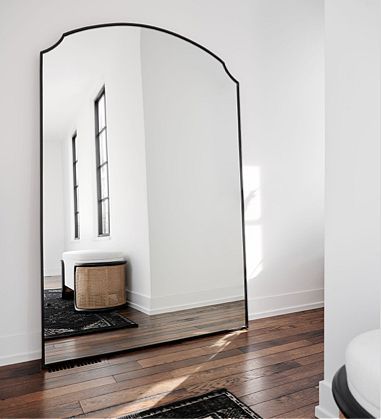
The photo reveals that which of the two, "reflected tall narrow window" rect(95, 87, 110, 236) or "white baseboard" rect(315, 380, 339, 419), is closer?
"white baseboard" rect(315, 380, 339, 419)

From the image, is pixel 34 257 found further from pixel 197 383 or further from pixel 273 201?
pixel 273 201

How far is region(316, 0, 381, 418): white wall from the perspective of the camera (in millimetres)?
1396

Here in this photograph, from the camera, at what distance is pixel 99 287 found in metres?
2.46

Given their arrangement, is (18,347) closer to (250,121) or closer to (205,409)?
(205,409)

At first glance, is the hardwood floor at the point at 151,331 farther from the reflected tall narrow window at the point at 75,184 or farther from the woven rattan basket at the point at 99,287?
the reflected tall narrow window at the point at 75,184

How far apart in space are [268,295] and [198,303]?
0.68 metres

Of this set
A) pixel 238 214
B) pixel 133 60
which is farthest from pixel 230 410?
pixel 133 60

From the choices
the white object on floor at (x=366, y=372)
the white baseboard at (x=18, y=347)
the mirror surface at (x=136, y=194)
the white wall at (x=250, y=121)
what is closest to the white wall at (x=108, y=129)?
the mirror surface at (x=136, y=194)

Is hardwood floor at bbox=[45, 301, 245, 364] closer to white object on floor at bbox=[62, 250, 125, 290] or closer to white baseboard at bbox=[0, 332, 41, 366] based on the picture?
white baseboard at bbox=[0, 332, 41, 366]

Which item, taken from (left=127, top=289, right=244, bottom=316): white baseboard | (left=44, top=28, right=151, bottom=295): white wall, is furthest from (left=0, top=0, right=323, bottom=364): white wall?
(left=127, top=289, right=244, bottom=316): white baseboard

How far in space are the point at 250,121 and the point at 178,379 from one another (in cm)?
192

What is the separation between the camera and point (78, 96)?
239 cm

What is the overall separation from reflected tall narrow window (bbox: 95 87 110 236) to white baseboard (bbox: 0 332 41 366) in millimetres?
695

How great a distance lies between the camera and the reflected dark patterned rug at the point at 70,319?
2.28 metres
